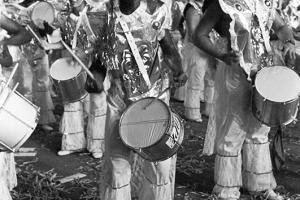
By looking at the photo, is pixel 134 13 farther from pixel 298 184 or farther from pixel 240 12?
pixel 298 184

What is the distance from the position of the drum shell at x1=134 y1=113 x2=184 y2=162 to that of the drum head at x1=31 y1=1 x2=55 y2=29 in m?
2.94

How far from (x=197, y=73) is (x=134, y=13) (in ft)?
13.2

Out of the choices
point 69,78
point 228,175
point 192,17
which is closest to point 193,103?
point 192,17

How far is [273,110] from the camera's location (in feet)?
14.6

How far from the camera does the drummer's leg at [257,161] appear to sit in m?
5.07

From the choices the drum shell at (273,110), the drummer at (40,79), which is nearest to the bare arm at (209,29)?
the drum shell at (273,110)

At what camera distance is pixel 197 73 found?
7805 millimetres

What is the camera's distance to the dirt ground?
17.9ft

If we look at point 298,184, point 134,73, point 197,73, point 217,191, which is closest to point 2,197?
point 134,73

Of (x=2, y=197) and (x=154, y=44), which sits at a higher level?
(x=154, y=44)

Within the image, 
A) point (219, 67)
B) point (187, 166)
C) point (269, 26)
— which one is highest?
point (269, 26)

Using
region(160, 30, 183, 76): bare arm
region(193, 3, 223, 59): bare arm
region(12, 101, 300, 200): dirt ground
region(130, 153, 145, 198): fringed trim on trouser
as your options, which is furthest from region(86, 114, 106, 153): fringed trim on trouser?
region(160, 30, 183, 76): bare arm

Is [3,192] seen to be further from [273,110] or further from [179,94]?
[179,94]

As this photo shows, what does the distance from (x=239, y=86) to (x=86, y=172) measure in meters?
2.06
